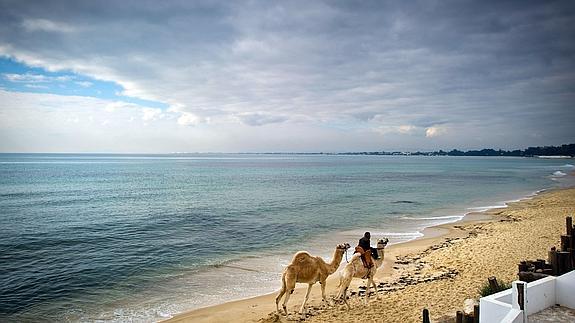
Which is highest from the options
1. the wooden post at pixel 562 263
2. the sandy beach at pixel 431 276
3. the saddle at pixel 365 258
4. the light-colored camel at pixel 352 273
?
the wooden post at pixel 562 263

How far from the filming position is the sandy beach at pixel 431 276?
12000mm

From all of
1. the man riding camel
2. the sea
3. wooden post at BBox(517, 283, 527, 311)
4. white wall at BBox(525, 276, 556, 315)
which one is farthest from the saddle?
wooden post at BBox(517, 283, 527, 311)

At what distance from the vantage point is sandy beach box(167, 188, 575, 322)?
39.4 ft

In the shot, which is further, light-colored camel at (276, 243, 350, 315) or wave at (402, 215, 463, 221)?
wave at (402, 215, 463, 221)

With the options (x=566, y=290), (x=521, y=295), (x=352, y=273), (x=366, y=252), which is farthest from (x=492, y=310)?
(x=366, y=252)

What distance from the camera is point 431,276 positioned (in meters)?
15.7

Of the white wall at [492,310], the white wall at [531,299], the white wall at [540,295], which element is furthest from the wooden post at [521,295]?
the white wall at [540,295]

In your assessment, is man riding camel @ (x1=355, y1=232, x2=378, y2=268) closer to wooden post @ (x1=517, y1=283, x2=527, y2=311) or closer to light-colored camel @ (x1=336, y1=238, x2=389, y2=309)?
light-colored camel @ (x1=336, y1=238, x2=389, y2=309)

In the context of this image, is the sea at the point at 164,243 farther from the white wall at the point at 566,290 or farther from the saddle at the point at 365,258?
the white wall at the point at 566,290

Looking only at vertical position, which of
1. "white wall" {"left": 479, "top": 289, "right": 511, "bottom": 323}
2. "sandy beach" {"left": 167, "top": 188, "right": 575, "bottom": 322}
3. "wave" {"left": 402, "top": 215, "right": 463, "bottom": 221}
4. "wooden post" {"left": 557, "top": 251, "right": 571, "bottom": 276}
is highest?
"wooden post" {"left": 557, "top": 251, "right": 571, "bottom": 276}

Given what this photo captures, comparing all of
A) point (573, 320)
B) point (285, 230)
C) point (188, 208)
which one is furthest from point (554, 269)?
point (188, 208)

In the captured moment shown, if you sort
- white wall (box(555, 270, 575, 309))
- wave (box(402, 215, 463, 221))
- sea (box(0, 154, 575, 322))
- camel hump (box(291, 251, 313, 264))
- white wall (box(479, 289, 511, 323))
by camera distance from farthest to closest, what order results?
1. wave (box(402, 215, 463, 221))
2. sea (box(0, 154, 575, 322))
3. camel hump (box(291, 251, 313, 264))
4. white wall (box(555, 270, 575, 309))
5. white wall (box(479, 289, 511, 323))

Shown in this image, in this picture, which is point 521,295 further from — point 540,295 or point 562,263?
point 562,263

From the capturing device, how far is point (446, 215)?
35.5m
